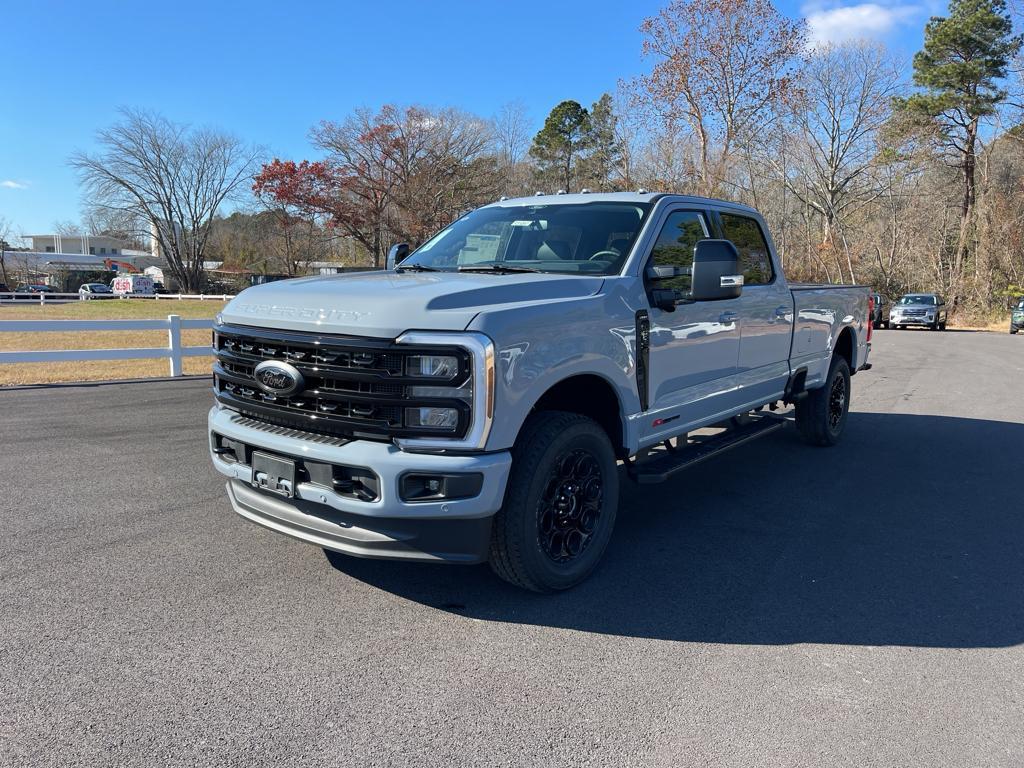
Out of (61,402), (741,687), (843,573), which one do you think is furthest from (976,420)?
(61,402)

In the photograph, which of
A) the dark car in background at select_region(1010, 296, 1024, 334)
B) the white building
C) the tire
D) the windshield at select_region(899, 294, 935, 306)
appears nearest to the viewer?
the tire

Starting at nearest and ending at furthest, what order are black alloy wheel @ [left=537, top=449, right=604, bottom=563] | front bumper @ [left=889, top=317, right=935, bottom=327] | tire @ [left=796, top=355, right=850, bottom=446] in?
1. black alloy wheel @ [left=537, top=449, right=604, bottom=563]
2. tire @ [left=796, top=355, right=850, bottom=446]
3. front bumper @ [left=889, top=317, right=935, bottom=327]

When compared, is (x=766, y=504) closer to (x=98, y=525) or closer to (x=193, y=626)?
(x=193, y=626)

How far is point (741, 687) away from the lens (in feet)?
9.66

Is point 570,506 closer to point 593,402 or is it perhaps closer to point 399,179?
point 593,402

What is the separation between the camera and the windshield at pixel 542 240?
14.3ft

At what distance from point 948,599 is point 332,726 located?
319 cm

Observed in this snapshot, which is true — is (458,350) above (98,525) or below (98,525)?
above

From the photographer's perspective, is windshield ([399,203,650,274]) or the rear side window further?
the rear side window

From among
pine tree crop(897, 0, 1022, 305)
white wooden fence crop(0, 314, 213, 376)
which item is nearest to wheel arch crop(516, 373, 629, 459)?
white wooden fence crop(0, 314, 213, 376)

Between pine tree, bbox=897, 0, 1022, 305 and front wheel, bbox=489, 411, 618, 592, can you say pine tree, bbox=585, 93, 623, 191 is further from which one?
front wheel, bbox=489, 411, 618, 592

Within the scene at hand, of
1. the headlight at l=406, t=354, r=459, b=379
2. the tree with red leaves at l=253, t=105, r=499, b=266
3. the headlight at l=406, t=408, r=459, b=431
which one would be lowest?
the headlight at l=406, t=408, r=459, b=431

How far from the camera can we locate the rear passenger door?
5340mm

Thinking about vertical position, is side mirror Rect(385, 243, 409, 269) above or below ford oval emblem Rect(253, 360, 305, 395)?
above
